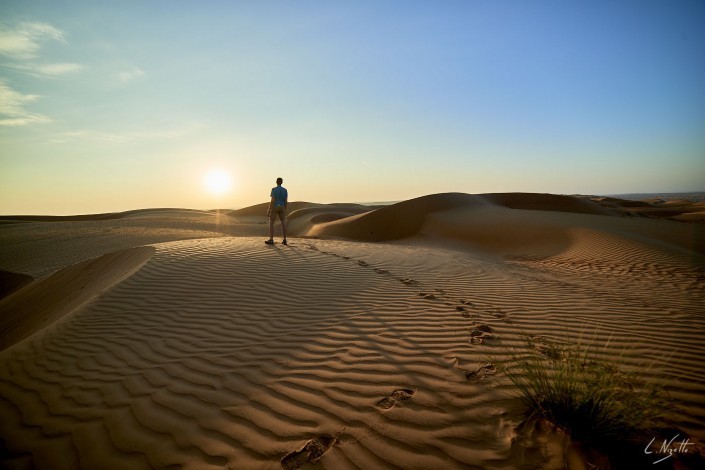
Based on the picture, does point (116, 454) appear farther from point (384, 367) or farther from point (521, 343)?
point (521, 343)

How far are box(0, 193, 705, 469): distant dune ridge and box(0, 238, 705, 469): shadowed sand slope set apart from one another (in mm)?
18

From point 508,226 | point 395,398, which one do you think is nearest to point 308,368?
point 395,398

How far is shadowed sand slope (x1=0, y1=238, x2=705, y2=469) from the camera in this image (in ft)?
7.50

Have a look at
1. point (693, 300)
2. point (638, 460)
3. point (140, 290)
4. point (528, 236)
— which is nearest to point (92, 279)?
point (140, 290)

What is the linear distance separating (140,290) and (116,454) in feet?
13.9

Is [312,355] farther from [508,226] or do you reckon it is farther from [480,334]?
[508,226]

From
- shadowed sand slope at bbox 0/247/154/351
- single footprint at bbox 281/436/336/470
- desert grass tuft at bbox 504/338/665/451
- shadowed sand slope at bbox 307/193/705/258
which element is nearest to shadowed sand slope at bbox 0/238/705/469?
single footprint at bbox 281/436/336/470

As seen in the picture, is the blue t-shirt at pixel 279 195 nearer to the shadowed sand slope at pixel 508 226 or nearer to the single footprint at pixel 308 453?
the single footprint at pixel 308 453

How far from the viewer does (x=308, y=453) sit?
86.6 inches

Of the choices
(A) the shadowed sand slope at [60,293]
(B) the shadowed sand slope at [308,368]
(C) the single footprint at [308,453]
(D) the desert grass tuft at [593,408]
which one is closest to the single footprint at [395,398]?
(B) the shadowed sand slope at [308,368]

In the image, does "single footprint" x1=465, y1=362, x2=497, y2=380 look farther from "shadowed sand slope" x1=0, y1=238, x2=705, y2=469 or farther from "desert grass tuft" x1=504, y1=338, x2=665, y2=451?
"desert grass tuft" x1=504, y1=338, x2=665, y2=451

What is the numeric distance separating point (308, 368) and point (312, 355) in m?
0.28

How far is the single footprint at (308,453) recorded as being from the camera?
6.96ft

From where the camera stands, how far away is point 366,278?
23.0 ft
